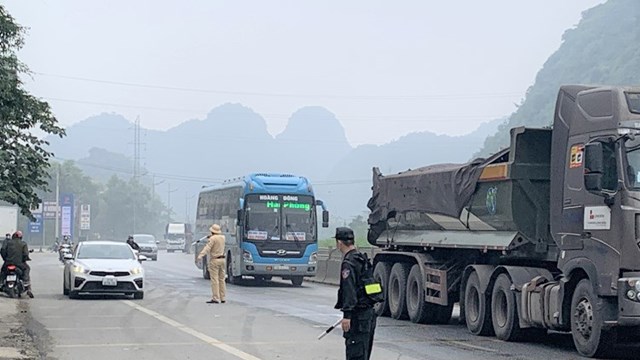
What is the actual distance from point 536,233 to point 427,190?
12.9 feet

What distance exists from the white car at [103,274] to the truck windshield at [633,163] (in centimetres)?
1430

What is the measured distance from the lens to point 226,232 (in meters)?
35.1

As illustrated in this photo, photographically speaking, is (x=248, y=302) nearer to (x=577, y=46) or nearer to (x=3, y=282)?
(x=3, y=282)

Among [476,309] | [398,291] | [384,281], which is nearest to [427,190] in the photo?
[398,291]

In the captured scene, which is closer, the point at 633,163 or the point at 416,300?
the point at 633,163

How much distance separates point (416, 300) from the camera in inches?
776

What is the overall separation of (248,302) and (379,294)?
1538 centimetres

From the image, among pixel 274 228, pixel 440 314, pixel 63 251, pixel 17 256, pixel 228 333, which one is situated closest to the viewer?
pixel 228 333

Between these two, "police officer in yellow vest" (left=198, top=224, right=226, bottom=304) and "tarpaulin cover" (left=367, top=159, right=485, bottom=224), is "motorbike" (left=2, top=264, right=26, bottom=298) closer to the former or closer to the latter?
"police officer in yellow vest" (left=198, top=224, right=226, bottom=304)

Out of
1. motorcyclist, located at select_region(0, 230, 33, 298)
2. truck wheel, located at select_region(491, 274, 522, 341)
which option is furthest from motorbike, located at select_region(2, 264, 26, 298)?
truck wheel, located at select_region(491, 274, 522, 341)

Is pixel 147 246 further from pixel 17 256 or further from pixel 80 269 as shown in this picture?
pixel 80 269

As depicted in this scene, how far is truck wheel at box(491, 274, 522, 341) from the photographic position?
16.0 metres

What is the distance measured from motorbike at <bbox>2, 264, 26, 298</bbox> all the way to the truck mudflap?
644 inches

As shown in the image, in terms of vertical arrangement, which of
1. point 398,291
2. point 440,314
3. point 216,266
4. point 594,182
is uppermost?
point 594,182
